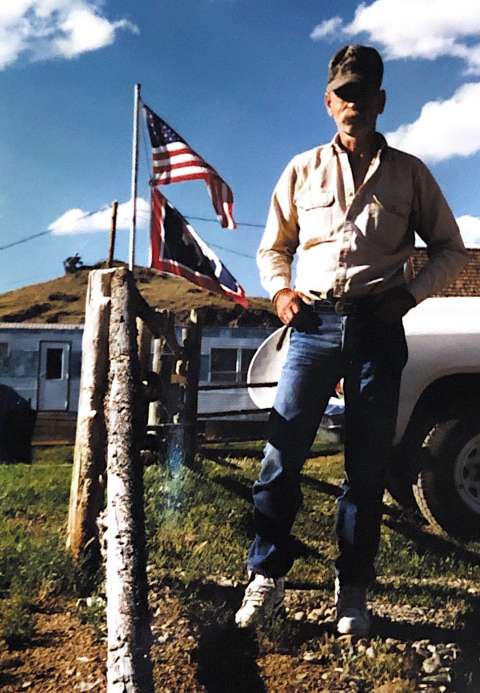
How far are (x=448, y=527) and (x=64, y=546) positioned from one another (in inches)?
41.1

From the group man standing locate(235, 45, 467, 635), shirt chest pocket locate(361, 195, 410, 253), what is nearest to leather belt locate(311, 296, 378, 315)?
man standing locate(235, 45, 467, 635)

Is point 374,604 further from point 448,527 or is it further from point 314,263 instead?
point 314,263

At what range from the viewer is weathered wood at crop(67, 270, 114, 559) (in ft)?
7.61

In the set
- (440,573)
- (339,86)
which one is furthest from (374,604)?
(339,86)

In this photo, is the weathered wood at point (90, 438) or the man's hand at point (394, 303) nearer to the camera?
the man's hand at point (394, 303)

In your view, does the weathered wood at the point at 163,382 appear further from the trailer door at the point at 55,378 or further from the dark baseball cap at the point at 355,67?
the dark baseball cap at the point at 355,67

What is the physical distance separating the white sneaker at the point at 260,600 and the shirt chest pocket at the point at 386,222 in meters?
0.81

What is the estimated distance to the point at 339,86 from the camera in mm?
1800

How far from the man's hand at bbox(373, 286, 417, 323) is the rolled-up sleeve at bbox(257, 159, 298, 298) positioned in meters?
0.21

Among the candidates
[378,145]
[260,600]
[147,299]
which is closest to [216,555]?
[260,600]

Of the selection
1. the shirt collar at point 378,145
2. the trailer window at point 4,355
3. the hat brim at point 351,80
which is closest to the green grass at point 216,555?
the trailer window at point 4,355

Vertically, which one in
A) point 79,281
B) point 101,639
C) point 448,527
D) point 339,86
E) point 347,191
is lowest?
point 101,639

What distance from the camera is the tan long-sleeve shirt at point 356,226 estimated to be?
185cm

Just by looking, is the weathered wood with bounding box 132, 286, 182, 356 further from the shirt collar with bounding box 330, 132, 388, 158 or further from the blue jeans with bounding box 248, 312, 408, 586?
the shirt collar with bounding box 330, 132, 388, 158
